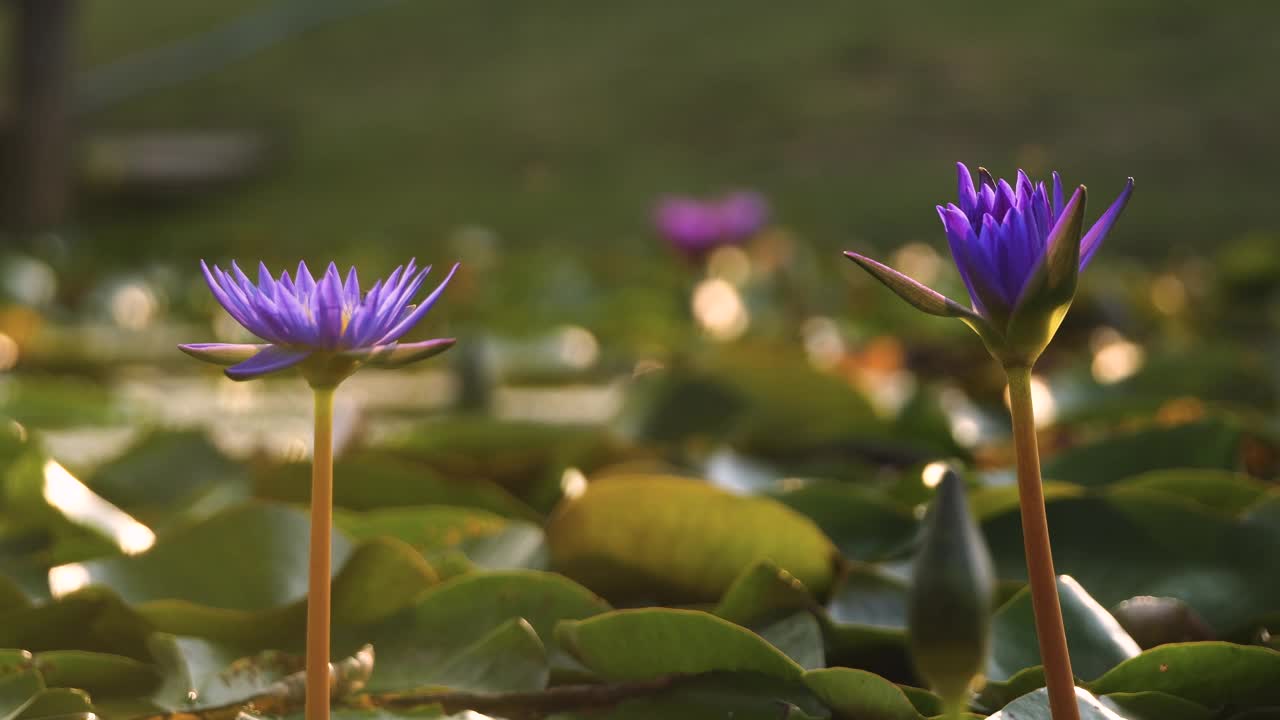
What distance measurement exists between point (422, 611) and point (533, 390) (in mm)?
844

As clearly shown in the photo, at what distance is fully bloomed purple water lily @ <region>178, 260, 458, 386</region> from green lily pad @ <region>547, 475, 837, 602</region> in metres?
0.17

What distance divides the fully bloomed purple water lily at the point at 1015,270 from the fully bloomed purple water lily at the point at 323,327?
0.34 feet

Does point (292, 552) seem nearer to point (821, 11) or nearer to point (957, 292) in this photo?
point (957, 292)

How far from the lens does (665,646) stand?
34 cm

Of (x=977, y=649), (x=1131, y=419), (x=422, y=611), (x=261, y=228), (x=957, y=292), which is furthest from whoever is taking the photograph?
(x=261, y=228)

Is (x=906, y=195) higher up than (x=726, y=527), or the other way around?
(x=906, y=195)

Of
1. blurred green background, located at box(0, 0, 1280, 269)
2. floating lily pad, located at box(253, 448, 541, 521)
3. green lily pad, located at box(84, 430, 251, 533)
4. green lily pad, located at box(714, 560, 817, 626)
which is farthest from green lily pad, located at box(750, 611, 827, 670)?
blurred green background, located at box(0, 0, 1280, 269)

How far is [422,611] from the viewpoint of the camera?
397 mm

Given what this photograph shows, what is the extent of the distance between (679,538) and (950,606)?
0.20 metres

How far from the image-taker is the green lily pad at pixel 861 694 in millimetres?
311

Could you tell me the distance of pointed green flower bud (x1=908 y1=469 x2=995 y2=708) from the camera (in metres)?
0.24

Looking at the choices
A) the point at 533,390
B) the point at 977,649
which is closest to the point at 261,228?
the point at 533,390

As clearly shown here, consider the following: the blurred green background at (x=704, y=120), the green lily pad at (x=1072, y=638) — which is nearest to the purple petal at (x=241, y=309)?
the green lily pad at (x=1072, y=638)

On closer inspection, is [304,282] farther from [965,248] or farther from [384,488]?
[384,488]
